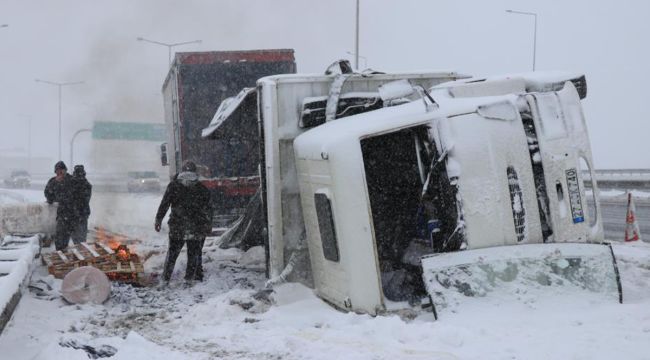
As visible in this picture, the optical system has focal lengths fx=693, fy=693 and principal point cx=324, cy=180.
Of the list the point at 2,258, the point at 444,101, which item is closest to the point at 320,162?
the point at 444,101

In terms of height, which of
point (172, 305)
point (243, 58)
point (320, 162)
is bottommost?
point (172, 305)

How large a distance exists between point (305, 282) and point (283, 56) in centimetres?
566

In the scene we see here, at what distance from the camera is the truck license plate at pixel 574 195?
19.6 feet

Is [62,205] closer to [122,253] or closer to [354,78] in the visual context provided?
[122,253]

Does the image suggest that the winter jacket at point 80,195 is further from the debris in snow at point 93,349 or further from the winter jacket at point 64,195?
the debris in snow at point 93,349

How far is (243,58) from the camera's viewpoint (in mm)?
11859

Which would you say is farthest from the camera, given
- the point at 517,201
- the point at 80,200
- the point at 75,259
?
the point at 80,200

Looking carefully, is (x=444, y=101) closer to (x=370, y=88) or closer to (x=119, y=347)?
(x=370, y=88)

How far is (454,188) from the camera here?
5.70 metres

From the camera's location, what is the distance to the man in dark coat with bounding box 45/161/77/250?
10945 mm

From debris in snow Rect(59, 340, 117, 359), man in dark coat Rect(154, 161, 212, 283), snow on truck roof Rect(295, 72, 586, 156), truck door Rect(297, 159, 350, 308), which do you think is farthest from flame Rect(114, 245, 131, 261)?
debris in snow Rect(59, 340, 117, 359)

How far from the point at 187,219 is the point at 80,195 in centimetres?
350

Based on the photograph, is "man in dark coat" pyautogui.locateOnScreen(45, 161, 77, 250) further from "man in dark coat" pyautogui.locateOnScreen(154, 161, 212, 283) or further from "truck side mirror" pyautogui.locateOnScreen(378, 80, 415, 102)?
"truck side mirror" pyautogui.locateOnScreen(378, 80, 415, 102)

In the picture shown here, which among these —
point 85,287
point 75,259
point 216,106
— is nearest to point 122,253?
point 75,259
